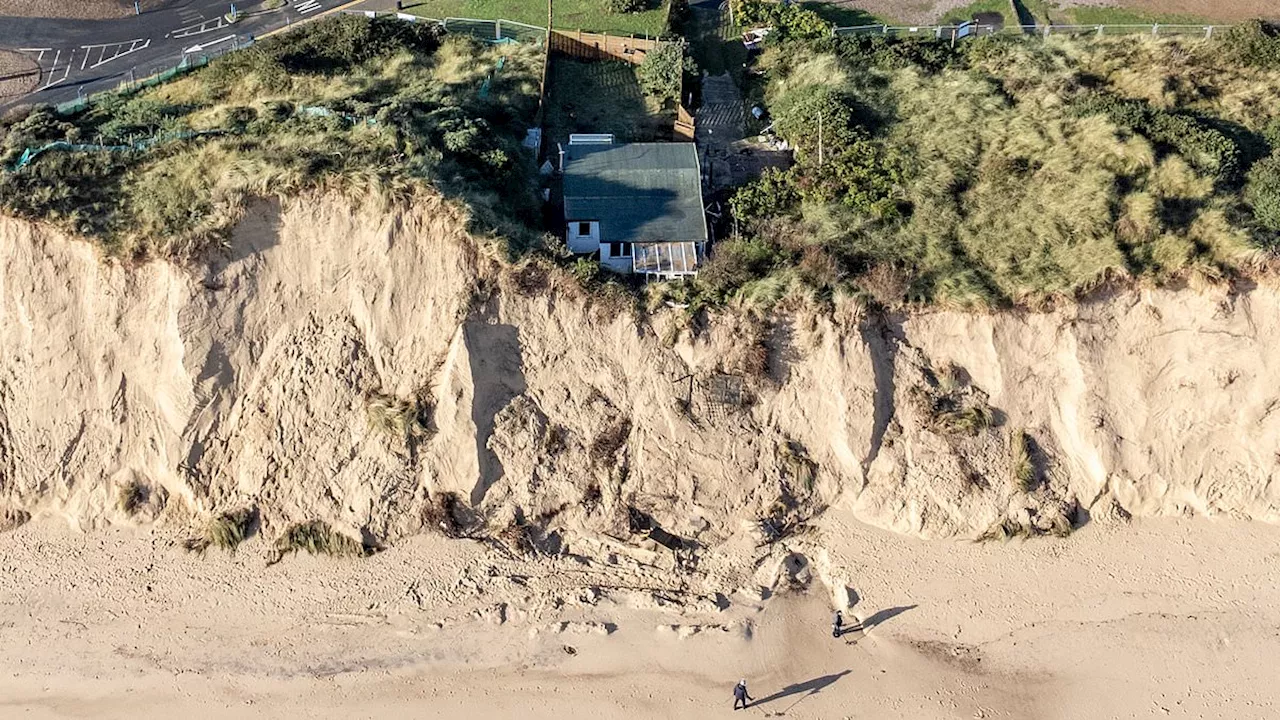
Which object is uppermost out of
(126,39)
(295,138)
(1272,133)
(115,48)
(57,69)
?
(126,39)

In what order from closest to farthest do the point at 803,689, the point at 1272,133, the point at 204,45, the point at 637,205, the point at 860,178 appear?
the point at 803,689 → the point at 637,205 → the point at 860,178 → the point at 1272,133 → the point at 204,45

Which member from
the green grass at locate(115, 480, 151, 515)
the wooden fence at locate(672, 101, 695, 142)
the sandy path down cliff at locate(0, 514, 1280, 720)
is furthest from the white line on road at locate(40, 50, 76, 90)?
the wooden fence at locate(672, 101, 695, 142)

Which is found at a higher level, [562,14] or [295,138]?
[562,14]

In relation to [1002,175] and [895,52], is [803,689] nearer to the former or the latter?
[1002,175]

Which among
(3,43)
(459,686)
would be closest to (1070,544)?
(459,686)

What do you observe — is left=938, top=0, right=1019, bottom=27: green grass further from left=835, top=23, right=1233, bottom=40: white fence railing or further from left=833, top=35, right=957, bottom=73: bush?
left=833, top=35, right=957, bottom=73: bush

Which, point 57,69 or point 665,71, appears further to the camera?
point 665,71

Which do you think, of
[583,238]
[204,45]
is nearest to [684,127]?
[583,238]
